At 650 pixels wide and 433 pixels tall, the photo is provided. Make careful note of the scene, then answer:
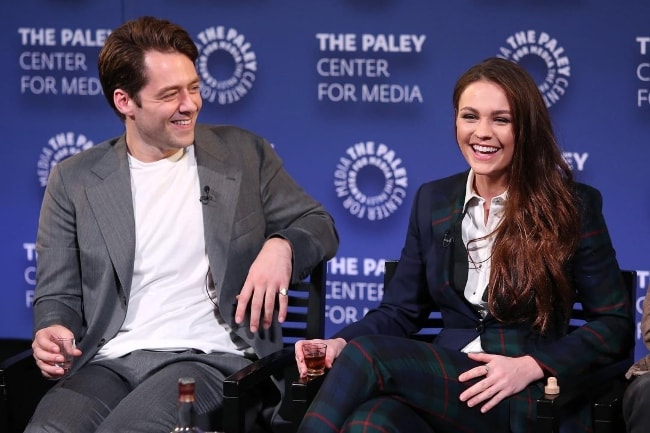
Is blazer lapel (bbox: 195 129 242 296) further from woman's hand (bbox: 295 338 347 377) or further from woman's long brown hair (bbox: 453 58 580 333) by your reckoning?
woman's long brown hair (bbox: 453 58 580 333)

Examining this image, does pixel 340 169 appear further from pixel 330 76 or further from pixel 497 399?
pixel 497 399

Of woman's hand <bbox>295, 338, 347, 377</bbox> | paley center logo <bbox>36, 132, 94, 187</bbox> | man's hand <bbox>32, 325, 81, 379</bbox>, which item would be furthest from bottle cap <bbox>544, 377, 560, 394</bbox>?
paley center logo <bbox>36, 132, 94, 187</bbox>

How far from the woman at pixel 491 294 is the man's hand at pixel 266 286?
0.23 metres

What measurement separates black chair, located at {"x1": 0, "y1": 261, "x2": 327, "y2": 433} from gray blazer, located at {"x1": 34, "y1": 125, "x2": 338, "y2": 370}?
0.34 ft

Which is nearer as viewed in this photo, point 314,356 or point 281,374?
point 314,356

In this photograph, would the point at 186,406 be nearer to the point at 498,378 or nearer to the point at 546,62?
the point at 498,378

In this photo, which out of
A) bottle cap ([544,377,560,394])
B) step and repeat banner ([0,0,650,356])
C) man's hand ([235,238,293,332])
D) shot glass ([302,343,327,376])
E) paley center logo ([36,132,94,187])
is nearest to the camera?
bottle cap ([544,377,560,394])

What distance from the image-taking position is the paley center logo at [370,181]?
5.06m

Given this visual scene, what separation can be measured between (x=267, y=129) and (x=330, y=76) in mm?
386

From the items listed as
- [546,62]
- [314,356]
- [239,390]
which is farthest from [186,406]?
[546,62]

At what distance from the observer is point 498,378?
2.99m

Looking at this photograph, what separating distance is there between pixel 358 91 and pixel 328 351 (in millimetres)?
2080

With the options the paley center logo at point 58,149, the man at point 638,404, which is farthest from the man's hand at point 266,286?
the paley center logo at point 58,149

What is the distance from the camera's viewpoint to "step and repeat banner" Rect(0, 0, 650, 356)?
4820 mm
